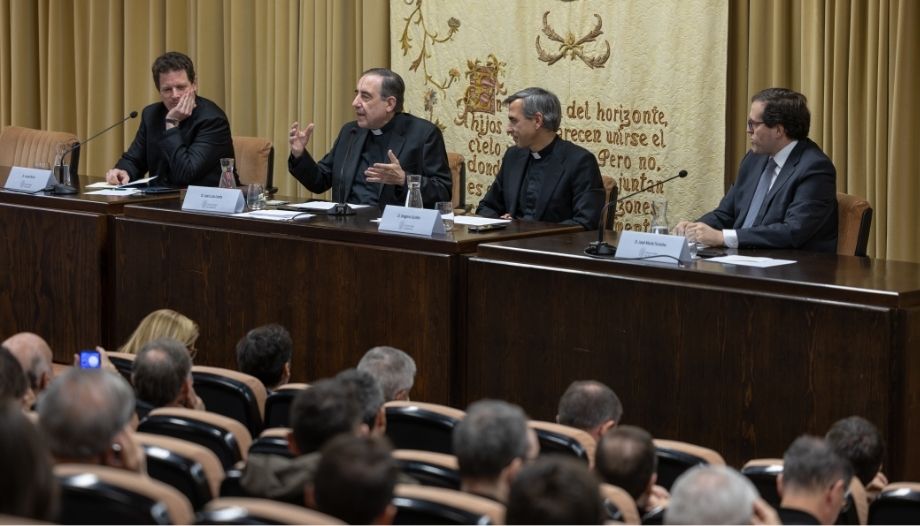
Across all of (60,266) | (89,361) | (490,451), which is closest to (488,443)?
(490,451)

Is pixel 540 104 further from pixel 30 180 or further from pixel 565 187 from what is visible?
pixel 30 180

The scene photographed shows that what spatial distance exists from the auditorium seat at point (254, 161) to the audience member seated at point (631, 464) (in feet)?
12.5

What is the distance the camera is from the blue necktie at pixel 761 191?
4.67 metres

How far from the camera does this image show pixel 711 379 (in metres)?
3.74

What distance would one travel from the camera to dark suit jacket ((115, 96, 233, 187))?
231 inches

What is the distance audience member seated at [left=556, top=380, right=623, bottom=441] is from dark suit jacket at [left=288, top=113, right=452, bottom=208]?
8.38 feet

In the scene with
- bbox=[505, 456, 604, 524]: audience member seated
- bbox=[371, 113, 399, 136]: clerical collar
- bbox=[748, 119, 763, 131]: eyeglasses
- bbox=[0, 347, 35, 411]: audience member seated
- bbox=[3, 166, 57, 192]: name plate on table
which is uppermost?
bbox=[371, 113, 399, 136]: clerical collar

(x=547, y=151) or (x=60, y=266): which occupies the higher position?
(x=547, y=151)

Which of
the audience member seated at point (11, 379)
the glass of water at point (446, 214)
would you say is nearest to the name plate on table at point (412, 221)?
the glass of water at point (446, 214)

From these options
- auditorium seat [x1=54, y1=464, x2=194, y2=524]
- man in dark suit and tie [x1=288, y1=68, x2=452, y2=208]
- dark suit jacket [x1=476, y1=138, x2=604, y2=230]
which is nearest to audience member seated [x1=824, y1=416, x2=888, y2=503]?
auditorium seat [x1=54, y1=464, x2=194, y2=524]

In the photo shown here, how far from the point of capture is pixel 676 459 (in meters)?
2.75

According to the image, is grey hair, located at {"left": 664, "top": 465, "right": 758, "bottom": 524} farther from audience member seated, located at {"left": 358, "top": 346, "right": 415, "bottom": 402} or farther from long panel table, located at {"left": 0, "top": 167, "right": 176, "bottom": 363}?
long panel table, located at {"left": 0, "top": 167, "right": 176, "bottom": 363}

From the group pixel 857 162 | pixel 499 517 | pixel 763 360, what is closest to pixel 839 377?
pixel 763 360

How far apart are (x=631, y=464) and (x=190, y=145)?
392 centimetres
